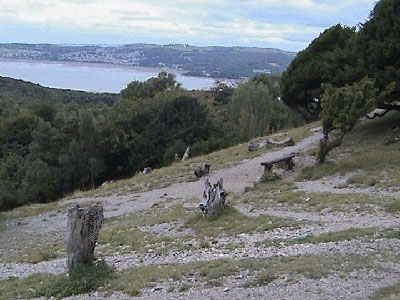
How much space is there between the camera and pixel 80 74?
168000 mm

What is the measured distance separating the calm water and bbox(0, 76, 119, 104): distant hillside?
910 centimetres

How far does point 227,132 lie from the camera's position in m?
46.6

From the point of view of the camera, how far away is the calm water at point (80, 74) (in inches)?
5012

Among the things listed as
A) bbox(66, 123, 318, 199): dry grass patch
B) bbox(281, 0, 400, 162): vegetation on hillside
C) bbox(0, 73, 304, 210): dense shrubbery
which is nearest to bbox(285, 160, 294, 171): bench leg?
bbox(281, 0, 400, 162): vegetation on hillside

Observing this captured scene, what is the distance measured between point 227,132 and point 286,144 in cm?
1922

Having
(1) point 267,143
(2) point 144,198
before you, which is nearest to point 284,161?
(1) point 267,143

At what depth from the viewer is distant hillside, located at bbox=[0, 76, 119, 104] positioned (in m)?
102

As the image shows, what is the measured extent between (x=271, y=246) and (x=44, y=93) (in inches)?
4180

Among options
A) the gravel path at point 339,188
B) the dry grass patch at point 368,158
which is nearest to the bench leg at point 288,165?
the dry grass patch at point 368,158

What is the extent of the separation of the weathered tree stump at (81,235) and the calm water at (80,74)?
10699 centimetres

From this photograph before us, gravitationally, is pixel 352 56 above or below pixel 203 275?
above

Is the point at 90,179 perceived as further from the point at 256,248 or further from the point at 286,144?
the point at 256,248

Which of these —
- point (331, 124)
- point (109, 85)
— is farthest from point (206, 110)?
point (109, 85)

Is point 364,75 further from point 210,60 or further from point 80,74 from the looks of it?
point 80,74
